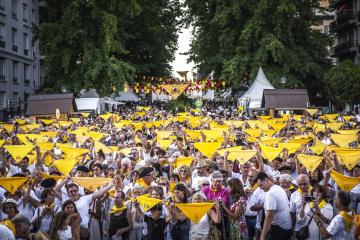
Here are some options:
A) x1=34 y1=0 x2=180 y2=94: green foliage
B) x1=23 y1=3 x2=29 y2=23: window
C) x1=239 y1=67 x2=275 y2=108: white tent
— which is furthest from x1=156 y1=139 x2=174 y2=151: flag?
x1=23 y1=3 x2=29 y2=23: window

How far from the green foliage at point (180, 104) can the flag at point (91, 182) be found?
35526 mm

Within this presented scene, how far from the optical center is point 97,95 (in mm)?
41281

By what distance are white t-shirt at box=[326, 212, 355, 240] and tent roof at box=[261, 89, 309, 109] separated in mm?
24884

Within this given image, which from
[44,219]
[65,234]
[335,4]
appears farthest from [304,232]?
[335,4]

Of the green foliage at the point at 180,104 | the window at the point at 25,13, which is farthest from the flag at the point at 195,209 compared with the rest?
the window at the point at 25,13

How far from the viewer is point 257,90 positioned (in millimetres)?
37062

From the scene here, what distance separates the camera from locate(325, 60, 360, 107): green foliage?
4522cm

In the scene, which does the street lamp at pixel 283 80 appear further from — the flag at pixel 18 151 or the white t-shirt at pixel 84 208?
the white t-shirt at pixel 84 208

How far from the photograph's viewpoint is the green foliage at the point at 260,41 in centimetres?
4175

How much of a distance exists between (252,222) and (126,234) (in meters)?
2.33

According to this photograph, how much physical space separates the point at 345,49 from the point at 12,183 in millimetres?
51275

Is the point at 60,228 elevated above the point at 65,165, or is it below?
below

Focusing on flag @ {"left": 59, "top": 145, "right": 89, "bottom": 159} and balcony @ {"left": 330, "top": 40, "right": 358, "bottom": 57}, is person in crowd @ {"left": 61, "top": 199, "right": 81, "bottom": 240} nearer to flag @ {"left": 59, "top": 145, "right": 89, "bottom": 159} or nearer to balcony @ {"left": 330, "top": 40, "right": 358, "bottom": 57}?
flag @ {"left": 59, "top": 145, "right": 89, "bottom": 159}

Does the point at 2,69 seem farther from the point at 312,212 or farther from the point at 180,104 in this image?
the point at 312,212
